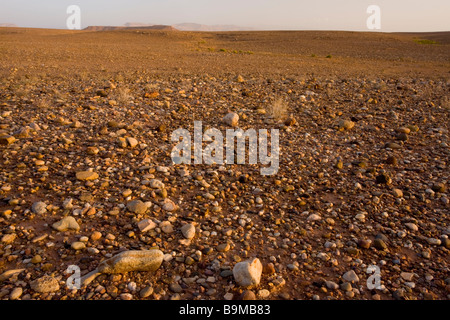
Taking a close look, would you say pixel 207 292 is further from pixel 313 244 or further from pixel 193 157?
pixel 193 157

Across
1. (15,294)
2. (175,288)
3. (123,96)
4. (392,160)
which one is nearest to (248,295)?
(175,288)

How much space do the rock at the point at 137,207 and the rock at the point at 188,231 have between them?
0.55m

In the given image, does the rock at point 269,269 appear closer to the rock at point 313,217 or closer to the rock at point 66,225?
the rock at point 313,217

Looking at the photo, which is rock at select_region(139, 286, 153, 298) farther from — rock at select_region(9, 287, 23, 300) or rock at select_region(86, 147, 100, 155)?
rock at select_region(86, 147, 100, 155)

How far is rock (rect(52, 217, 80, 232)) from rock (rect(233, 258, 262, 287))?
1.68 metres

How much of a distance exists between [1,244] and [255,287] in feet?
7.73

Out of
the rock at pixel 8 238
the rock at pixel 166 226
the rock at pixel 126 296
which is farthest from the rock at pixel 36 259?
the rock at pixel 166 226

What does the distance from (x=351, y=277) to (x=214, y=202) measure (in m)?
1.73

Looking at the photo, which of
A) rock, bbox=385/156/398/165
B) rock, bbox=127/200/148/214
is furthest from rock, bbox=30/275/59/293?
rock, bbox=385/156/398/165

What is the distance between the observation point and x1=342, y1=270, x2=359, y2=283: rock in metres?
2.81
